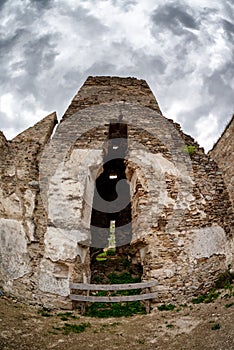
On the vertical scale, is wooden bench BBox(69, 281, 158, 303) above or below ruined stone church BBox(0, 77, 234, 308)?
below

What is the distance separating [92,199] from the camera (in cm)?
950

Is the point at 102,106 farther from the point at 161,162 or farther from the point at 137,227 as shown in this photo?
the point at 137,227

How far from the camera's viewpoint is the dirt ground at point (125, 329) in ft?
16.6

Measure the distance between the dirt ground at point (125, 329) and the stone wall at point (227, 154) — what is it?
402 cm

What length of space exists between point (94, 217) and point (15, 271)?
7.11 meters

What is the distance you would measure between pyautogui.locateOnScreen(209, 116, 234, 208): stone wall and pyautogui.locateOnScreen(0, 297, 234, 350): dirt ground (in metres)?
4.02

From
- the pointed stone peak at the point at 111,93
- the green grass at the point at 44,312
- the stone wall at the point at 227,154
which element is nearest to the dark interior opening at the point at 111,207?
the pointed stone peak at the point at 111,93

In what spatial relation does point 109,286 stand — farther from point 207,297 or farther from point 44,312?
point 207,297

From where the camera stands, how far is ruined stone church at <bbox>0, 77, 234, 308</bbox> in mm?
7680

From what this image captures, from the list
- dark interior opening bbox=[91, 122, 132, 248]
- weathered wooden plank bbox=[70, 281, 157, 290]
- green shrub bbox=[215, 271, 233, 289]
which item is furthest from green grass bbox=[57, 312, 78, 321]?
dark interior opening bbox=[91, 122, 132, 248]

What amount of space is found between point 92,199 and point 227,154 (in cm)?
469

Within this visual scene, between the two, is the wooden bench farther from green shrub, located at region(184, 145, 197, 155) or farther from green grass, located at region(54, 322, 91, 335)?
green shrub, located at region(184, 145, 197, 155)

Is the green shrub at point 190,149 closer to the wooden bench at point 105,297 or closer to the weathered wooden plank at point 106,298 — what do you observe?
the wooden bench at point 105,297

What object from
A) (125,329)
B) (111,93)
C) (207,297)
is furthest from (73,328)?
(111,93)
